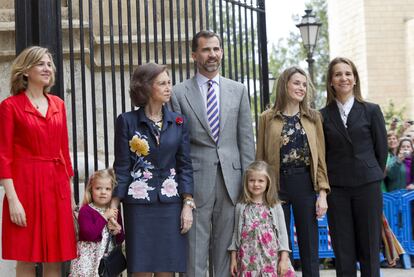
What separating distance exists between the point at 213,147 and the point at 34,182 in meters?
1.35

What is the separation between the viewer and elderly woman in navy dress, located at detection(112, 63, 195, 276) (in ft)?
17.6

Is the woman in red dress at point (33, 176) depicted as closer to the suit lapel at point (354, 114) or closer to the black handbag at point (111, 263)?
the black handbag at point (111, 263)

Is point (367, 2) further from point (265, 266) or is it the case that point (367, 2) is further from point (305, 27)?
point (265, 266)

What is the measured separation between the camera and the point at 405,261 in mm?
9633

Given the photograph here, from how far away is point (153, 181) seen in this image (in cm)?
539

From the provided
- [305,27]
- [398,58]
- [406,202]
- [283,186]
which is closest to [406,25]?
[398,58]

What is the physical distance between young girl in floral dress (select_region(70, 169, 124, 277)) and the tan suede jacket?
1297 millimetres

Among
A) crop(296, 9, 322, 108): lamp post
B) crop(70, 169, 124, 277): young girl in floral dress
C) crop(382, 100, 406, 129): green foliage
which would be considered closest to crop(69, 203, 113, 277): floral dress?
crop(70, 169, 124, 277): young girl in floral dress

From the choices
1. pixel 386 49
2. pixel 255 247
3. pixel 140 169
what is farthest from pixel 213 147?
pixel 386 49

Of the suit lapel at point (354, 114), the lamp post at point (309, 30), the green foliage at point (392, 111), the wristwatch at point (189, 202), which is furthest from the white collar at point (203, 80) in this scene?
the green foliage at point (392, 111)

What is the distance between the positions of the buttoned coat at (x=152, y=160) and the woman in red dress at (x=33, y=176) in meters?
0.39

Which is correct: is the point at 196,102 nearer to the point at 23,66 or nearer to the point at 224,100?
the point at 224,100

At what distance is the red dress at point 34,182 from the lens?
5.11 m

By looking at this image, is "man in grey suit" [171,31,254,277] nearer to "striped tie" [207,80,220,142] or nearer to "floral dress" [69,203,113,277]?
"striped tie" [207,80,220,142]
